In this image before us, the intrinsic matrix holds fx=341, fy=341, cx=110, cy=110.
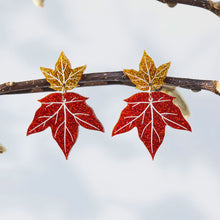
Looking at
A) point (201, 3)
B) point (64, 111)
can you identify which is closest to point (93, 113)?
point (64, 111)

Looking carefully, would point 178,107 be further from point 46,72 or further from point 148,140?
point 46,72

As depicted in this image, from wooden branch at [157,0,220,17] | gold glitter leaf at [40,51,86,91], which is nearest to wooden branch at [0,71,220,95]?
gold glitter leaf at [40,51,86,91]

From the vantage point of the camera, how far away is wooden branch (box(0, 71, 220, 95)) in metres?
0.80

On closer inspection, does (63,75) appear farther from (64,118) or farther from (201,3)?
(201,3)

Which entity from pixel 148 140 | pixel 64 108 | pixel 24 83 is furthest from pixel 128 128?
pixel 24 83

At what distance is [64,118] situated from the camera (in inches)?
32.5

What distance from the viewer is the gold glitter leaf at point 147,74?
79 cm

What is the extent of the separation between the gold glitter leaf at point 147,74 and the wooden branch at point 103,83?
0.07ft

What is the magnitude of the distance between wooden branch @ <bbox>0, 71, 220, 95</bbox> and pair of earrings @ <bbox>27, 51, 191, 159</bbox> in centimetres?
2

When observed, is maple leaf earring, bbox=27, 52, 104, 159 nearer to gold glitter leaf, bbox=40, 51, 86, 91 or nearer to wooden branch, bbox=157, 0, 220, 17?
gold glitter leaf, bbox=40, 51, 86, 91

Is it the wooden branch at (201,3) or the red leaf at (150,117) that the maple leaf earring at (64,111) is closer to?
the red leaf at (150,117)

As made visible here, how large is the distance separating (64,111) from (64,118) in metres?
0.02

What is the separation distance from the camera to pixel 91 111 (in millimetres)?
818

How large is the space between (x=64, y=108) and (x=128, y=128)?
0.16 m
